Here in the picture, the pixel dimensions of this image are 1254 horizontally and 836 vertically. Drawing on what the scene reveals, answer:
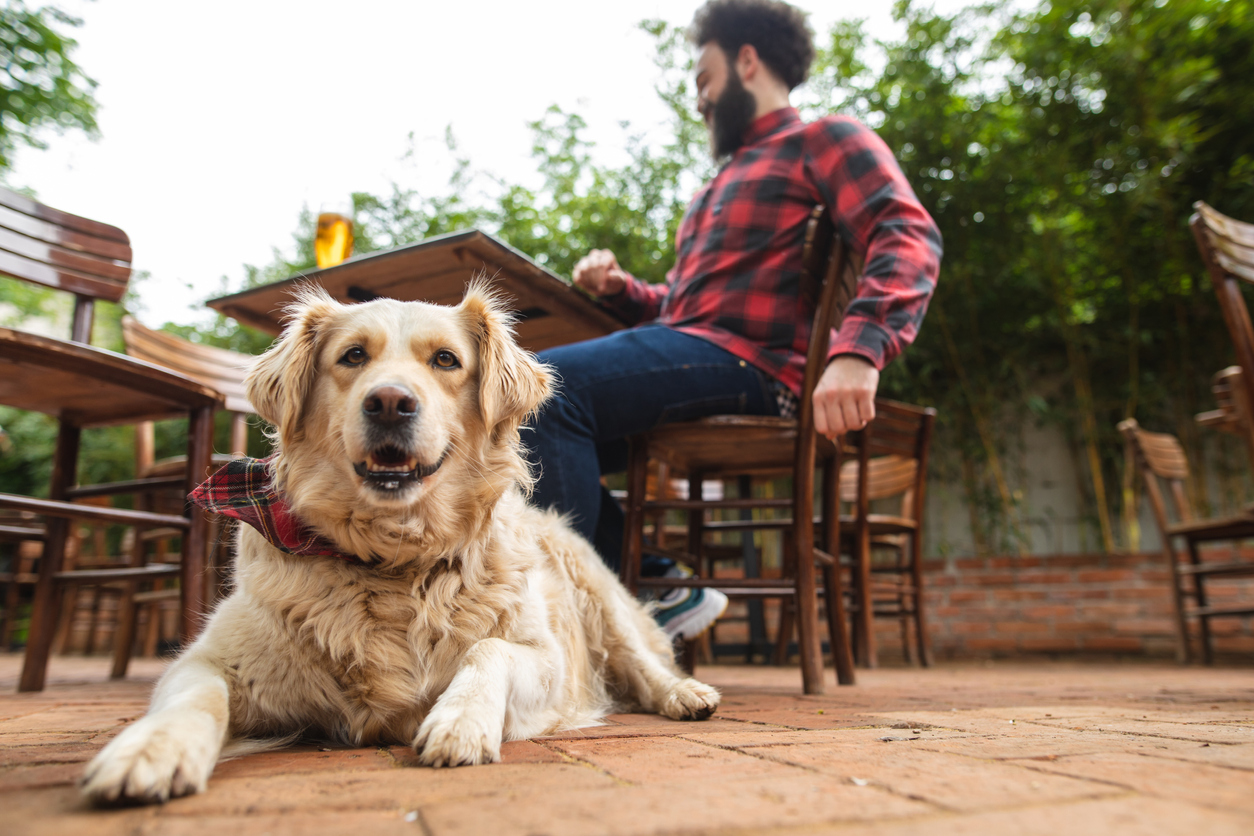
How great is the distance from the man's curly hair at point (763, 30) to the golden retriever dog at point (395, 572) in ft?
5.36

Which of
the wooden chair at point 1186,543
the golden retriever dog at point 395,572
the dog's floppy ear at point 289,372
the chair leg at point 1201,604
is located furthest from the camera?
the chair leg at point 1201,604

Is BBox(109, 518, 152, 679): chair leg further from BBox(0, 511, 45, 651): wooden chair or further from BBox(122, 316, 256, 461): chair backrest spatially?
BBox(0, 511, 45, 651): wooden chair

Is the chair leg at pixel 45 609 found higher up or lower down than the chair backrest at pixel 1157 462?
lower down

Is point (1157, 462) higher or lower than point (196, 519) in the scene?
higher

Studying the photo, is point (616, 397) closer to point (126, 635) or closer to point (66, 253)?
point (66, 253)

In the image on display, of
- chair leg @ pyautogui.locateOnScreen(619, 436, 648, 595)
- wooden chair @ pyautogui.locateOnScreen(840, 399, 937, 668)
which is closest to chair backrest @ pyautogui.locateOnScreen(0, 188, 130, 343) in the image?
chair leg @ pyautogui.locateOnScreen(619, 436, 648, 595)

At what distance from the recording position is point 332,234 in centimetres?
261

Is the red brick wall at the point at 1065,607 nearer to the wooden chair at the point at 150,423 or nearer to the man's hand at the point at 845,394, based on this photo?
the man's hand at the point at 845,394

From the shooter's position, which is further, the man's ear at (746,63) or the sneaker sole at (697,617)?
the man's ear at (746,63)

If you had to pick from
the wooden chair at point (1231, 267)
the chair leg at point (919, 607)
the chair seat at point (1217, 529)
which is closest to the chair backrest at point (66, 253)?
the wooden chair at point (1231, 267)

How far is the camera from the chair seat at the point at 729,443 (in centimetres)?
226

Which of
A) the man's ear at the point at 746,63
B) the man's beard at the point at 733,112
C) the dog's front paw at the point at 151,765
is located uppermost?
the man's ear at the point at 746,63

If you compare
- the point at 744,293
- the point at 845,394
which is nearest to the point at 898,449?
the point at 744,293

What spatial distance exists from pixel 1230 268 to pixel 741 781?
2607mm
